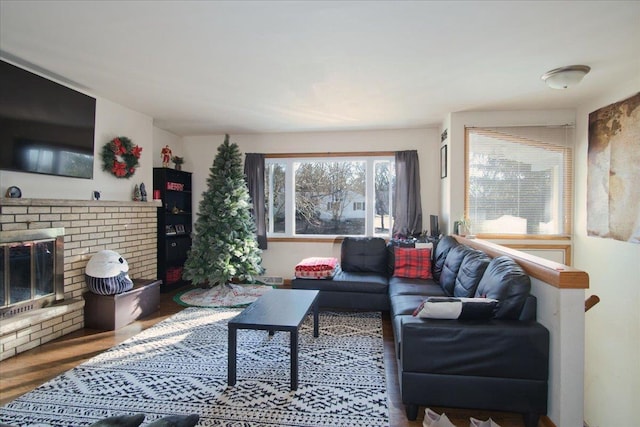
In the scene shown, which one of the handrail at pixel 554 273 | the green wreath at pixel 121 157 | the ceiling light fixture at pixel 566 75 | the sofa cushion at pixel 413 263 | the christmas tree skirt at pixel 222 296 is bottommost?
the christmas tree skirt at pixel 222 296

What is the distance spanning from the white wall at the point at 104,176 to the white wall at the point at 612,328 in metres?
5.42

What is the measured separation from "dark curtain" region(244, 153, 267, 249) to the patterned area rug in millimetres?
2286

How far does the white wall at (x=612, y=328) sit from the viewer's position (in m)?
3.02

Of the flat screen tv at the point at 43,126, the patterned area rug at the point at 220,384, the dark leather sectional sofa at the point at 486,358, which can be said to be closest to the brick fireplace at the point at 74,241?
the flat screen tv at the point at 43,126

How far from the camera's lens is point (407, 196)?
5.12 m

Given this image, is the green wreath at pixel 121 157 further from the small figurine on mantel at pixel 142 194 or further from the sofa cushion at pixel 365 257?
the sofa cushion at pixel 365 257

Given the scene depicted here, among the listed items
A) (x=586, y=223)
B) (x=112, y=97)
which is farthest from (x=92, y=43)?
(x=586, y=223)

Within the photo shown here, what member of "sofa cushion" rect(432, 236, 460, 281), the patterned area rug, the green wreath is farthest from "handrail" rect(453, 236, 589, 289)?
the green wreath

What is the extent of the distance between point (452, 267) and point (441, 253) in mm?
581

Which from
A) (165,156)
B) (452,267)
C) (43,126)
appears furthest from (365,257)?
(43,126)

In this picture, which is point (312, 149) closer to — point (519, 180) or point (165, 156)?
point (165, 156)

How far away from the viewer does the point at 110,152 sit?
391 centimetres

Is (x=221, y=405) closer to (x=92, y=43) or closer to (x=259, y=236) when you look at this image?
(x=92, y=43)

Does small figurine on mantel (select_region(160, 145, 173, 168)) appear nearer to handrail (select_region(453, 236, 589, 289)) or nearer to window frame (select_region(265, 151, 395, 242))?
window frame (select_region(265, 151, 395, 242))
